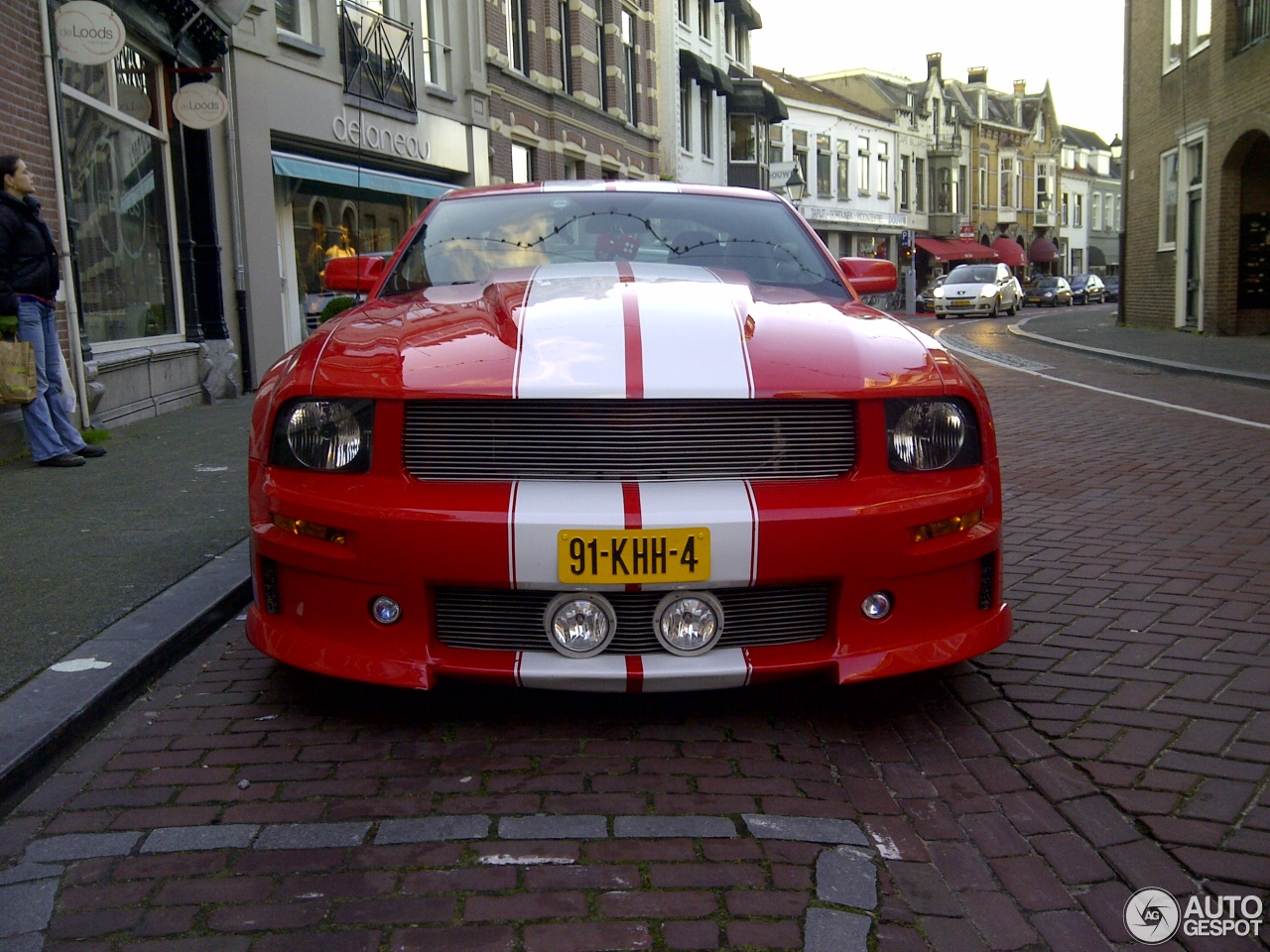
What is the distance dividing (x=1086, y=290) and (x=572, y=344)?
2056 inches

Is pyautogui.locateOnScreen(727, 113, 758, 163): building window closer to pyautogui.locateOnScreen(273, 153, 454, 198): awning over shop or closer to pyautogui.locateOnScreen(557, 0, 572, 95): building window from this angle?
pyautogui.locateOnScreen(557, 0, 572, 95): building window

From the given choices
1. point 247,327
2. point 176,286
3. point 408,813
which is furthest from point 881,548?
point 247,327

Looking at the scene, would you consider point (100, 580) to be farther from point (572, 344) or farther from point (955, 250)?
point (955, 250)

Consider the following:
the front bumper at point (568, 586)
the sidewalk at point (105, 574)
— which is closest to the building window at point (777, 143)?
the sidewalk at point (105, 574)

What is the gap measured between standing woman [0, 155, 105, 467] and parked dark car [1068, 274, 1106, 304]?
47471mm

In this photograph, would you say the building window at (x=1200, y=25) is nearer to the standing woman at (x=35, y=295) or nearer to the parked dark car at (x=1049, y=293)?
the standing woman at (x=35, y=295)

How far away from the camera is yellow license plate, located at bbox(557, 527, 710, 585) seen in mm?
2822

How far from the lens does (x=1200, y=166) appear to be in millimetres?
21578

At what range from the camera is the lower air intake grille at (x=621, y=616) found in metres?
2.96

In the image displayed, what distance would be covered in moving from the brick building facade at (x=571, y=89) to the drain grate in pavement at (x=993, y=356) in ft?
27.6

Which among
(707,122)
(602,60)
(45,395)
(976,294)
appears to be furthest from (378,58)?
(976,294)

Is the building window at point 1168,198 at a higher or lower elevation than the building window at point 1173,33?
lower

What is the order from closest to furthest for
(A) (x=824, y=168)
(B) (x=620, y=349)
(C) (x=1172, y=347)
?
(B) (x=620, y=349) → (C) (x=1172, y=347) → (A) (x=824, y=168)

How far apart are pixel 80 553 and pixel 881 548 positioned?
343cm
